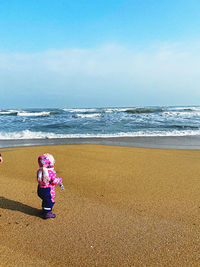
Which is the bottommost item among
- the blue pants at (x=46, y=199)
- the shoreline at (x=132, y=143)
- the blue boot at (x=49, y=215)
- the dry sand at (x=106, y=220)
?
the shoreline at (x=132, y=143)

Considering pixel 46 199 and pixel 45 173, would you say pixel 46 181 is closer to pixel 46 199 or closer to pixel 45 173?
pixel 45 173

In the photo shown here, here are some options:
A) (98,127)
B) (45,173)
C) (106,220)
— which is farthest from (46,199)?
(98,127)

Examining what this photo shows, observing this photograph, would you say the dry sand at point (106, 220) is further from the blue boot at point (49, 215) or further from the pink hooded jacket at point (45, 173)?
the pink hooded jacket at point (45, 173)

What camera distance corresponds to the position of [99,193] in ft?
10.7

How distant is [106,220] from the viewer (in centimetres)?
244

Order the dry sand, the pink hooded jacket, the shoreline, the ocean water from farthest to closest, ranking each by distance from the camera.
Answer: the ocean water
the shoreline
the pink hooded jacket
the dry sand

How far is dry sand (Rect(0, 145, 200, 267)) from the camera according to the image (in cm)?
184

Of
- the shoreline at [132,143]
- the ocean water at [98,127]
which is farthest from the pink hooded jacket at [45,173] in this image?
the ocean water at [98,127]

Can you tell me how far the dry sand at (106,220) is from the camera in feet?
6.05

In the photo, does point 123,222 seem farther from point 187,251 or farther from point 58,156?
point 58,156

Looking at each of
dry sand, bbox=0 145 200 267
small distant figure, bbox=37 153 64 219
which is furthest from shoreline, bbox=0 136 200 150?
small distant figure, bbox=37 153 64 219

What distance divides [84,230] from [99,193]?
1.04 m

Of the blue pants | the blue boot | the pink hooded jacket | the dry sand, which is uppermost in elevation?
the pink hooded jacket

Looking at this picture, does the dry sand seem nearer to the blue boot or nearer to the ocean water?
the blue boot
